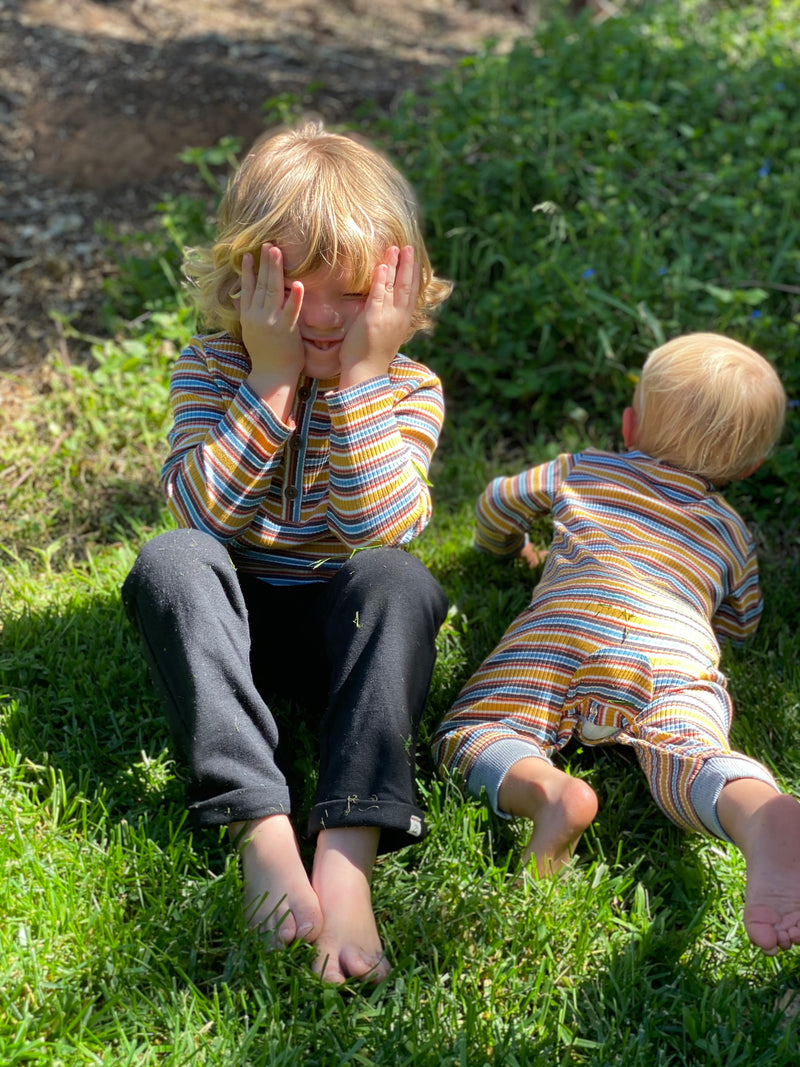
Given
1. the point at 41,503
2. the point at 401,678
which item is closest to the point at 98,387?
the point at 41,503

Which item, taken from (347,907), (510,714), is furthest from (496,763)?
(347,907)

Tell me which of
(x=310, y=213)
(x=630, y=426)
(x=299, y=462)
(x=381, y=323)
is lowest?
(x=630, y=426)

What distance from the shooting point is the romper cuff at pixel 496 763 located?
2180 mm

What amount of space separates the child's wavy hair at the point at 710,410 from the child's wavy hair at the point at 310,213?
67cm

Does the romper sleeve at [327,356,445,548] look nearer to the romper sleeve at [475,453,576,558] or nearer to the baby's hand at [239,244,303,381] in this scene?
the baby's hand at [239,244,303,381]

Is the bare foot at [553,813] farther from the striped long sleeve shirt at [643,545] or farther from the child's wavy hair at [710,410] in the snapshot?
the child's wavy hair at [710,410]

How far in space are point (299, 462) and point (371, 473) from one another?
23cm

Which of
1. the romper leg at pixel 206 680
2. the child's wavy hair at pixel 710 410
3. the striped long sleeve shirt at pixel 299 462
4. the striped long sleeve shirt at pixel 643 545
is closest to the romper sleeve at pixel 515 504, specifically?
the striped long sleeve shirt at pixel 643 545

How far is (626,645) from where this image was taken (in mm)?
2324

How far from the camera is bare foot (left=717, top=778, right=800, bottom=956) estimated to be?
5.90 feet

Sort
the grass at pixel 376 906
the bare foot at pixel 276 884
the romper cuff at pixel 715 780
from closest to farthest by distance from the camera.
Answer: the grass at pixel 376 906, the bare foot at pixel 276 884, the romper cuff at pixel 715 780

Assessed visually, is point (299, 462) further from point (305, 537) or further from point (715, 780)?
point (715, 780)

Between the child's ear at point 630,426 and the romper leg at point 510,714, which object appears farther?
the child's ear at point 630,426

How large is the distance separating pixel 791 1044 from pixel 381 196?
5.72ft
